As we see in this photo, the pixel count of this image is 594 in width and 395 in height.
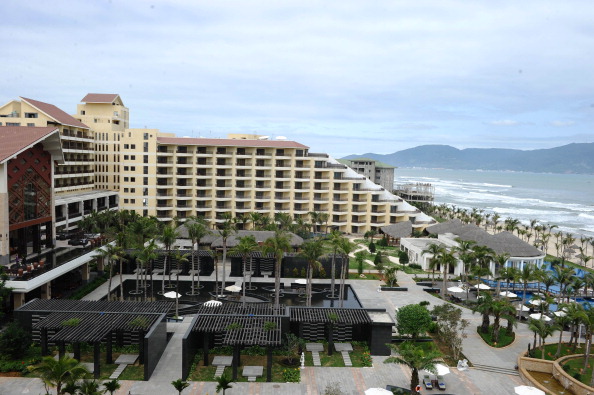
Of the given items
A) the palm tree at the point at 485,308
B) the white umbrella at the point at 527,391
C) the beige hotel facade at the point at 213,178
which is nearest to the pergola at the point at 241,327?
the white umbrella at the point at 527,391

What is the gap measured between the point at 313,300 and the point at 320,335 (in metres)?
11.5

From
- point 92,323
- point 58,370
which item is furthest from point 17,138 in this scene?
point 58,370

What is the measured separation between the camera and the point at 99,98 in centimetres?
7681

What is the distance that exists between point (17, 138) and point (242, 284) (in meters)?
25.1

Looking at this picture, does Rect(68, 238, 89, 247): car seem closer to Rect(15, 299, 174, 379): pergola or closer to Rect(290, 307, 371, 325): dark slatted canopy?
Rect(15, 299, 174, 379): pergola

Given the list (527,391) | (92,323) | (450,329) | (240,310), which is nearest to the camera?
(527,391)

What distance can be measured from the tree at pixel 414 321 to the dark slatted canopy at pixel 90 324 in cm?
1637

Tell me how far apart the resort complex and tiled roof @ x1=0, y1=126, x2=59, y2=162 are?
0.54 ft

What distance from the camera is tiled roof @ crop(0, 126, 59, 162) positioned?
126 ft

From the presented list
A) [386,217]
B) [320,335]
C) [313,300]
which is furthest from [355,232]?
[320,335]

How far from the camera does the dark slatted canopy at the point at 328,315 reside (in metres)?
30.9

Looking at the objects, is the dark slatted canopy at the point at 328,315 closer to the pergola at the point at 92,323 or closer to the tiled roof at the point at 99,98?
the pergola at the point at 92,323

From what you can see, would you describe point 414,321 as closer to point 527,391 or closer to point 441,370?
point 441,370

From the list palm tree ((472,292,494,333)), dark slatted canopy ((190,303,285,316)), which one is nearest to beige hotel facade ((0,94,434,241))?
palm tree ((472,292,494,333))
